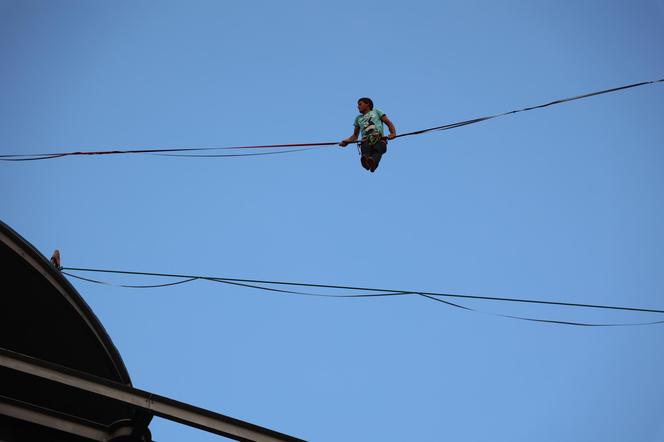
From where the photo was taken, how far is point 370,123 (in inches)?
466

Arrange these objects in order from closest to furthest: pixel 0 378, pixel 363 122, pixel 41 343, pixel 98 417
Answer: pixel 0 378 → pixel 41 343 → pixel 98 417 → pixel 363 122

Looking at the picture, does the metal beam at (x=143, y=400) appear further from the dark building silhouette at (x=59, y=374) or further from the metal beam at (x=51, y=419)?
the metal beam at (x=51, y=419)

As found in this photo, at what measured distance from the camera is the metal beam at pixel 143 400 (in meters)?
7.15

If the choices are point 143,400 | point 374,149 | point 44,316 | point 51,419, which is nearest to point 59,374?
point 51,419

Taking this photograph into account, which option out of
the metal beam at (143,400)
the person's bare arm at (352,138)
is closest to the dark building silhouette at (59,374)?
the metal beam at (143,400)

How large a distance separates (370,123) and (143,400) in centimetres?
617

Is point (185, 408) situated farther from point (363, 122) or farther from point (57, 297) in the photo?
point (363, 122)

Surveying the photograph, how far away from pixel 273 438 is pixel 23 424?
2.49m

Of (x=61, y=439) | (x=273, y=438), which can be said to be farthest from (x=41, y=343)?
(x=273, y=438)

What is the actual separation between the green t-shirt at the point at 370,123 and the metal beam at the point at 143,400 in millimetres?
5600

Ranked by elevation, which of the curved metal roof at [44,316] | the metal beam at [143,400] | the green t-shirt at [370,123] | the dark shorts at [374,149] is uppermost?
the green t-shirt at [370,123]

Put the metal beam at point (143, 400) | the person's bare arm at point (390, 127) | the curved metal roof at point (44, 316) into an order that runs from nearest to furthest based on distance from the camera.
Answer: the metal beam at point (143, 400) < the curved metal roof at point (44, 316) < the person's bare arm at point (390, 127)

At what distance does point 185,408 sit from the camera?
24.5 feet

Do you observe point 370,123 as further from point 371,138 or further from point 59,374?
point 59,374
